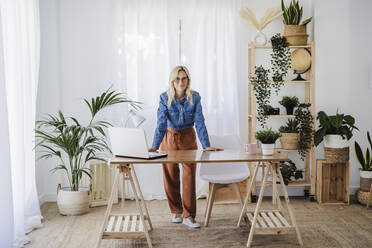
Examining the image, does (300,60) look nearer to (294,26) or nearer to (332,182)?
(294,26)

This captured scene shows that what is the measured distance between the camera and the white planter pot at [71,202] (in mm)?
4094

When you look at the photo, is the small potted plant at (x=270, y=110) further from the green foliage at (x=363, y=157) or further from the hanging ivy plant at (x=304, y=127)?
the green foliage at (x=363, y=157)

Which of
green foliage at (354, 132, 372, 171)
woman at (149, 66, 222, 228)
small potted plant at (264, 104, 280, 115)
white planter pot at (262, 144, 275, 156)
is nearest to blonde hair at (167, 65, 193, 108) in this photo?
woman at (149, 66, 222, 228)

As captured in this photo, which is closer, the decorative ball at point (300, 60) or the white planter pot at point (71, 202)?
the white planter pot at point (71, 202)

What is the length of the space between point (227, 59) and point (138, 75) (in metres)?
1.12

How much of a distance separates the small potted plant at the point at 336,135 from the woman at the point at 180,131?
4.90ft

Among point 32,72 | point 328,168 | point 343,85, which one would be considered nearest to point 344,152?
point 328,168

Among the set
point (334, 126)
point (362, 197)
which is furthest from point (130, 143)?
point (362, 197)

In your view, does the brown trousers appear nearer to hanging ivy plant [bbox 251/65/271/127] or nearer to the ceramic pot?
hanging ivy plant [bbox 251/65/271/127]

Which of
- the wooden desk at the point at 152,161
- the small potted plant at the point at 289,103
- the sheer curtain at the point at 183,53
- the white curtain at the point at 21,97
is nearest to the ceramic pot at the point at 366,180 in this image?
the small potted plant at the point at 289,103

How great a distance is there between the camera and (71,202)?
13.4 feet

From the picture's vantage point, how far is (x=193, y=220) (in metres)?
3.71

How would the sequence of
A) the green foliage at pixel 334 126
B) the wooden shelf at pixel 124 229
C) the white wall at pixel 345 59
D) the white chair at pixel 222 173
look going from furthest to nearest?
the white wall at pixel 345 59 → the green foliage at pixel 334 126 → the white chair at pixel 222 173 → the wooden shelf at pixel 124 229

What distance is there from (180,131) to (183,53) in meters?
1.35
